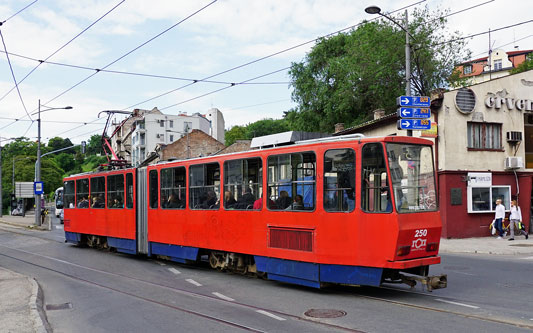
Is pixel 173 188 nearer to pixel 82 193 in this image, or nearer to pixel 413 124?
pixel 82 193

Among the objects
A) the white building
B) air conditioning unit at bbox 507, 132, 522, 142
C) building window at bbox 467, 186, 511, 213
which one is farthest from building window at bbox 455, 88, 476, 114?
the white building

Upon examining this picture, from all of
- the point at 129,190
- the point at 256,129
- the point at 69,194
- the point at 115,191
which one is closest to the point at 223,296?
Answer: the point at 129,190

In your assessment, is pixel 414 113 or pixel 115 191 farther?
pixel 115 191

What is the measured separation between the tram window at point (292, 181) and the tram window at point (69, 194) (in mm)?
12879

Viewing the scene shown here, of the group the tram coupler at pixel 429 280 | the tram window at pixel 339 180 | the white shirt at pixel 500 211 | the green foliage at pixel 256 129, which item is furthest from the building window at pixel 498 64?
the tram coupler at pixel 429 280

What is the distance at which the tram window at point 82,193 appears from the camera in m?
19.2

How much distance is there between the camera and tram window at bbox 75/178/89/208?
19220 millimetres

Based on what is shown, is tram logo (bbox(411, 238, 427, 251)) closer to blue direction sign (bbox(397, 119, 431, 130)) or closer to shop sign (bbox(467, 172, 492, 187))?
blue direction sign (bbox(397, 119, 431, 130))

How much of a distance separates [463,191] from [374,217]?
14976mm

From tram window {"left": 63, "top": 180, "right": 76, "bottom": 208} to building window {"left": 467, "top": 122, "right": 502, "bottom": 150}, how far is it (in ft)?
56.1

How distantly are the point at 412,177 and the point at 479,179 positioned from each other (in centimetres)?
1501

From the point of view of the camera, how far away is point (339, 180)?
9.09 meters

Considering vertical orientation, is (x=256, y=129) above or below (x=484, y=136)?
above

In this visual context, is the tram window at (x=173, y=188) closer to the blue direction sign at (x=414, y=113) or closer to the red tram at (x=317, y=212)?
the red tram at (x=317, y=212)
